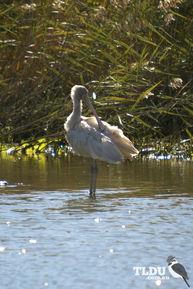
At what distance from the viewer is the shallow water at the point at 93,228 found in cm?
477

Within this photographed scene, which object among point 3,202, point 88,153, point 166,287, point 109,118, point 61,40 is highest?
point 61,40

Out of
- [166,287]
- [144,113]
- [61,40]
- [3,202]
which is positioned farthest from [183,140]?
[166,287]

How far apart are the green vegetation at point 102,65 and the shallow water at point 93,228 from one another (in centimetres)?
196

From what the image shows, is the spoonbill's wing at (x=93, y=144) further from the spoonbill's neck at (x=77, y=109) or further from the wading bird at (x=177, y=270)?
the wading bird at (x=177, y=270)

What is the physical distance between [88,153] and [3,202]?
5.52 feet

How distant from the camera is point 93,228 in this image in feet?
20.8

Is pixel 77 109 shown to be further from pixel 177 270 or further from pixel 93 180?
pixel 177 270

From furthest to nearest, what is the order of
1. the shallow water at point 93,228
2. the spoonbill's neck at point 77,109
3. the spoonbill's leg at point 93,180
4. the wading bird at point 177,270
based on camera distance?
the spoonbill's neck at point 77,109 → the spoonbill's leg at point 93,180 → the shallow water at point 93,228 → the wading bird at point 177,270

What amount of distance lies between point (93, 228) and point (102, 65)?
22.5 ft

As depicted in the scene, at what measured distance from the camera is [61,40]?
1311 cm

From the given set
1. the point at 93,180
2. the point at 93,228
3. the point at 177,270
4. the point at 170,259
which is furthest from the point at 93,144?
the point at 177,270

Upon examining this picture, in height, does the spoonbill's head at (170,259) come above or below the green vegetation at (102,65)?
below

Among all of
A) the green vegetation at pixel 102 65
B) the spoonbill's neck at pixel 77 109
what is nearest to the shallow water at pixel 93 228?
the spoonbill's neck at pixel 77 109

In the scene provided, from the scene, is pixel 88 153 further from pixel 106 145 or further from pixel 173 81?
pixel 173 81
